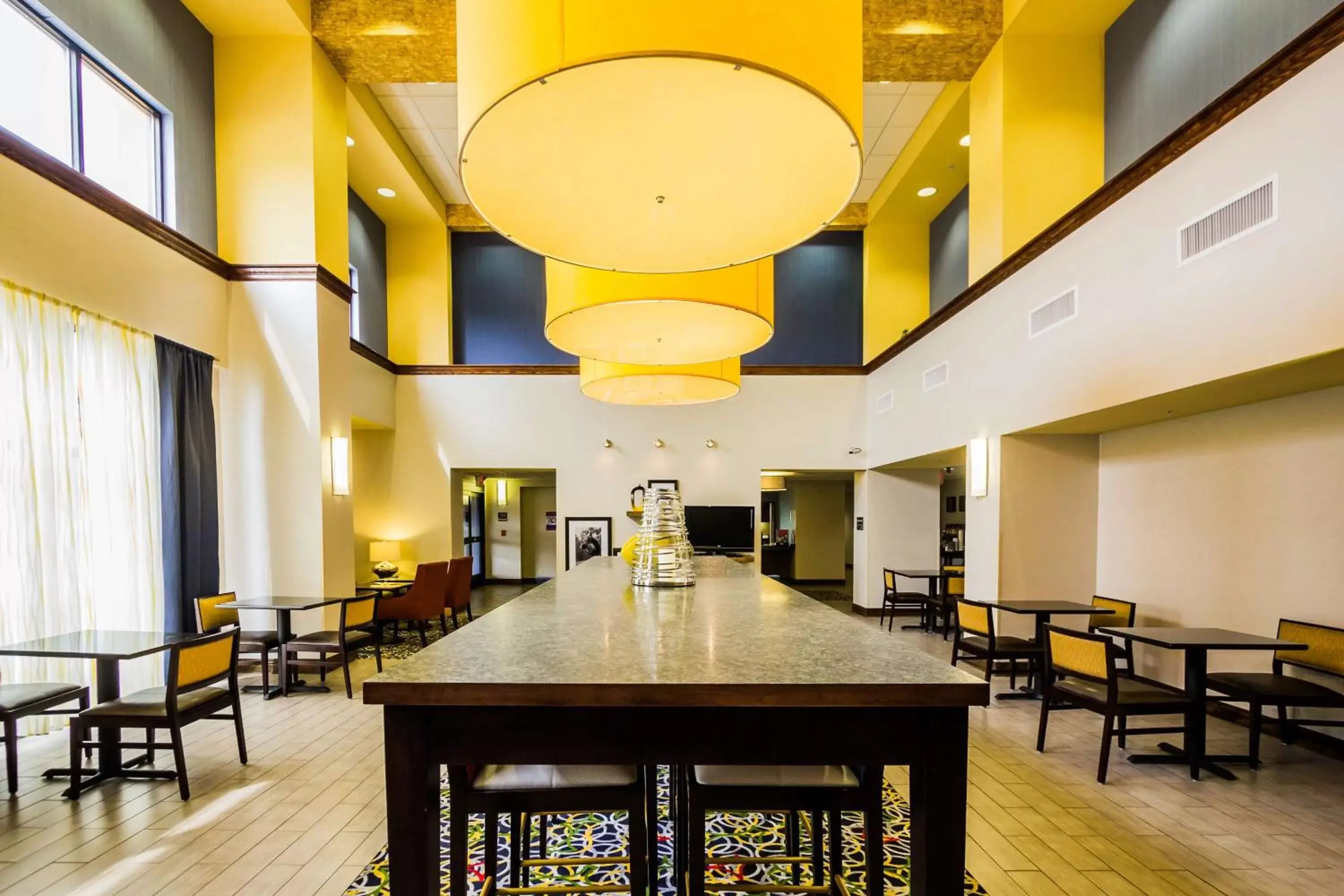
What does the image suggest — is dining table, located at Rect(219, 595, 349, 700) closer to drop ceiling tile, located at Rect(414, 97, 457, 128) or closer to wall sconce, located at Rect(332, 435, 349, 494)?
wall sconce, located at Rect(332, 435, 349, 494)

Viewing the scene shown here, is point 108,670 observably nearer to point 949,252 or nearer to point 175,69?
point 175,69

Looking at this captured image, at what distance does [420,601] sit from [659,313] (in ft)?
17.8

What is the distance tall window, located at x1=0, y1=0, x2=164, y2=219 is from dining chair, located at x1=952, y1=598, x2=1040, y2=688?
7.11 metres

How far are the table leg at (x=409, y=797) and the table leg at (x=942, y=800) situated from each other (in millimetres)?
992

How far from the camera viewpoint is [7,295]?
3.96 metres

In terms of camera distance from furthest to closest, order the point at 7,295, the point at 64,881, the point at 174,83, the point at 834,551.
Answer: the point at 834,551
the point at 174,83
the point at 7,295
the point at 64,881

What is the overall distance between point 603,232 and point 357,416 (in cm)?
735

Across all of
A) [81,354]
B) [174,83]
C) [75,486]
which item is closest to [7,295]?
[81,354]

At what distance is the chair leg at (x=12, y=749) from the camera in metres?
3.22

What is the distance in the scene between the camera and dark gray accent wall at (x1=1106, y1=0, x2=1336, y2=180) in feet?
13.6

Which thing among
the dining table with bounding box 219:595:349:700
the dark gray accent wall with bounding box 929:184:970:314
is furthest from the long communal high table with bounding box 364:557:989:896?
the dark gray accent wall with bounding box 929:184:970:314

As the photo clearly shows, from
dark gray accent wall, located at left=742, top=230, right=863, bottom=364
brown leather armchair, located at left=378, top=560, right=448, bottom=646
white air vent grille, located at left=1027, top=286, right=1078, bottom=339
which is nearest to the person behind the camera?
white air vent grille, located at left=1027, top=286, right=1078, bottom=339

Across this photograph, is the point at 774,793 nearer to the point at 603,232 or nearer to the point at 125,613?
the point at 603,232

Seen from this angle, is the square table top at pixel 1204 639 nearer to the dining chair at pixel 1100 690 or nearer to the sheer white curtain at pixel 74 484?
the dining chair at pixel 1100 690
